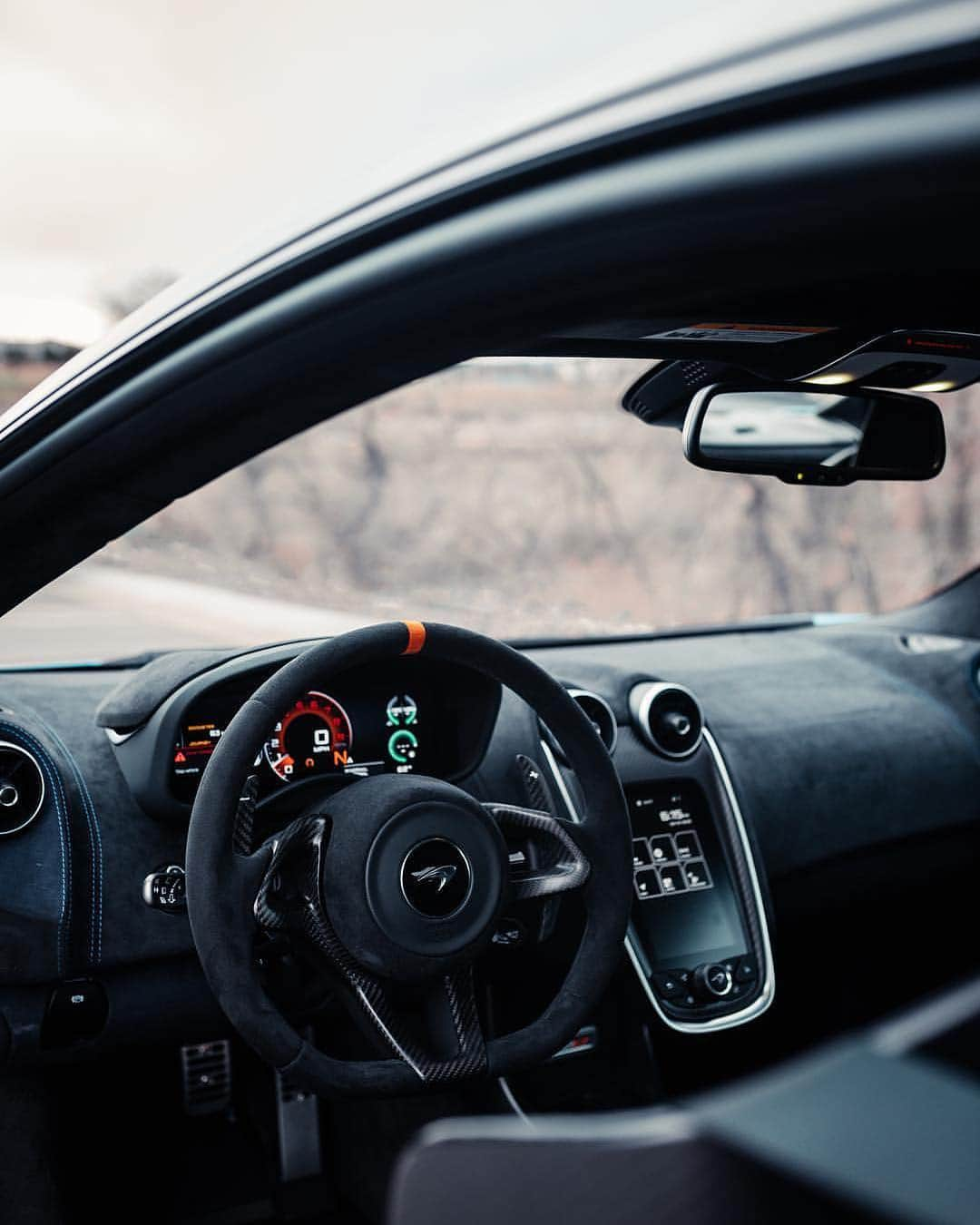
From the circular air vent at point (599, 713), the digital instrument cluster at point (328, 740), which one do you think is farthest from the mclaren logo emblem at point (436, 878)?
the circular air vent at point (599, 713)

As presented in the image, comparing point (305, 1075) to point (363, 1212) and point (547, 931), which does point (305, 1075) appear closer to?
point (547, 931)

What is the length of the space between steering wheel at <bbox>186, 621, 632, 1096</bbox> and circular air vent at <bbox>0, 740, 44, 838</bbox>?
54 centimetres

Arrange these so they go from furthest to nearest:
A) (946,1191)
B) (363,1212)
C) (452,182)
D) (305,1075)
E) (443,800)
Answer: (363,1212) < (443,800) < (305,1075) < (452,182) < (946,1191)

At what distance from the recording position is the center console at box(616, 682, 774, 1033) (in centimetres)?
296

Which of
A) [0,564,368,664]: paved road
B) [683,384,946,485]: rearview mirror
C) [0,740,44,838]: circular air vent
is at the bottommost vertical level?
[0,740,44,838]: circular air vent

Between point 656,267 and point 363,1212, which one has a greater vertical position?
point 656,267

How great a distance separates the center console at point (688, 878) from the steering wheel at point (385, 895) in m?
0.90

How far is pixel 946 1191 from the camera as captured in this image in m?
0.51

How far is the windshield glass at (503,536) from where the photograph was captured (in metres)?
2.78

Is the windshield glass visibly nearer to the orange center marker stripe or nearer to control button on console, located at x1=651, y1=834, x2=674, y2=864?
the orange center marker stripe

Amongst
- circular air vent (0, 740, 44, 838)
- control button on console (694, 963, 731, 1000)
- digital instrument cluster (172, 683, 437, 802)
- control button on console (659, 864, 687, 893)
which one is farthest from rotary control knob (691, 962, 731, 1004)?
circular air vent (0, 740, 44, 838)

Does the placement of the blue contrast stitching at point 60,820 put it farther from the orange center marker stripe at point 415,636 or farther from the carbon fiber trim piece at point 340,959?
the orange center marker stripe at point 415,636

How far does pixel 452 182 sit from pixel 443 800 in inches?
48.6

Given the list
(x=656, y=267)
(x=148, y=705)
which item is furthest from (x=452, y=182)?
(x=148, y=705)
